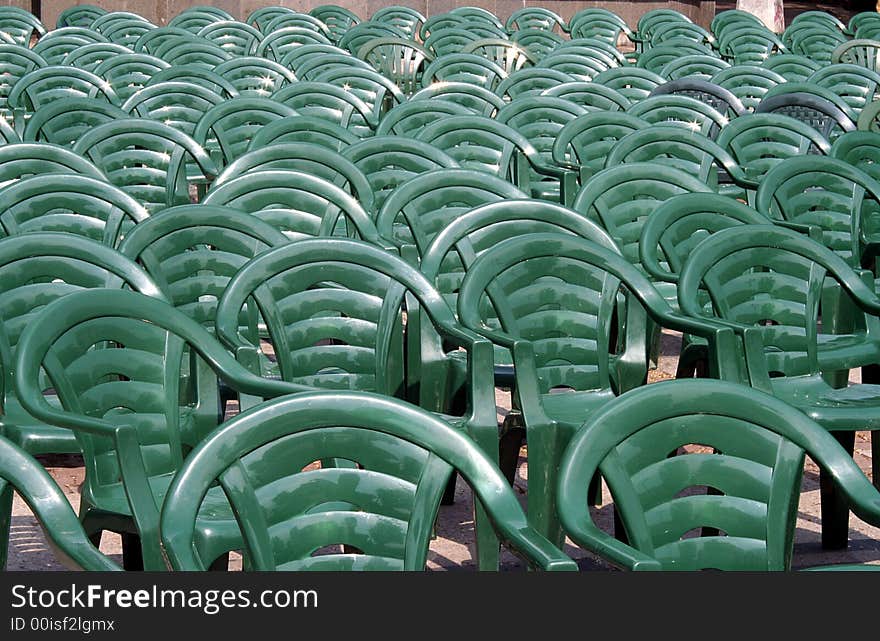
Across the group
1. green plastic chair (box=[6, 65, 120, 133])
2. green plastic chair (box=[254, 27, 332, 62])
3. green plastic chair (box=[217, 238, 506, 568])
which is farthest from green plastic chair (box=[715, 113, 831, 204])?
green plastic chair (box=[254, 27, 332, 62])

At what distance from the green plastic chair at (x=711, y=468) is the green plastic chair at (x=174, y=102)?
5.37 metres

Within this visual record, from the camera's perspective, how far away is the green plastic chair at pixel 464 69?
390 inches

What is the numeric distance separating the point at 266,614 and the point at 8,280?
215 centimetres

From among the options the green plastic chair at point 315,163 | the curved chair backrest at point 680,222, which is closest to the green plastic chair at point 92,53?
the green plastic chair at point 315,163

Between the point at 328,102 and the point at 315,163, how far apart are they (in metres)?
2.34

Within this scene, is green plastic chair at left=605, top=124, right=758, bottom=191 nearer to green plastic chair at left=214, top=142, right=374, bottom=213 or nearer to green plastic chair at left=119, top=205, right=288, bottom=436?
green plastic chair at left=214, top=142, right=374, bottom=213

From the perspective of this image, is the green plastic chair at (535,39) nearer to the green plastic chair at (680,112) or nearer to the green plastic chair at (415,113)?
the green plastic chair at (680,112)

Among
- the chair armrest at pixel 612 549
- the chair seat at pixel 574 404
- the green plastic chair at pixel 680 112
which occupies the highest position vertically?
the green plastic chair at pixel 680 112

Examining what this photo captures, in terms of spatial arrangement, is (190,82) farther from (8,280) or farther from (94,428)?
(94,428)

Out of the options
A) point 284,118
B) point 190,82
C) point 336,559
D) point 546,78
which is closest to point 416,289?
point 336,559

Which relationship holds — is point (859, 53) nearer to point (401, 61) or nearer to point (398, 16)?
point (401, 61)

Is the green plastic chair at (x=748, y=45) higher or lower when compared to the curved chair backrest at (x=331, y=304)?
higher

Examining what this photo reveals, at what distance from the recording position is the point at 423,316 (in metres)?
4.51

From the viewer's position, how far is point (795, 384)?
4.69 meters
